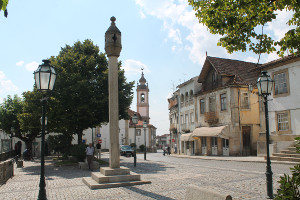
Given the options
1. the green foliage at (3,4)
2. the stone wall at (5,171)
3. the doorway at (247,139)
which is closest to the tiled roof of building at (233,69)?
the doorway at (247,139)

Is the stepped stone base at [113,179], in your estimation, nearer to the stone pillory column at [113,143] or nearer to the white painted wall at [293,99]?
the stone pillory column at [113,143]

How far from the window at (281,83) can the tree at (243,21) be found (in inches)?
594

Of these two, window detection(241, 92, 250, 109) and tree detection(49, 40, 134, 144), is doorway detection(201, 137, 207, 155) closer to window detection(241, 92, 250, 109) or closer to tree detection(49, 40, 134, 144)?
window detection(241, 92, 250, 109)

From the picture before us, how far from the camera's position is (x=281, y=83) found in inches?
908

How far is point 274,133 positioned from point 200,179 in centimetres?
1397

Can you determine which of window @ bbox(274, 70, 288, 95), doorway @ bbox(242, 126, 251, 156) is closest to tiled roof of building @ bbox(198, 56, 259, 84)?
doorway @ bbox(242, 126, 251, 156)

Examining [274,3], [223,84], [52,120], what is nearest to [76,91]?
[52,120]

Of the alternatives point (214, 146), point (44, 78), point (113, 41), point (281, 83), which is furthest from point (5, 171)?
point (214, 146)

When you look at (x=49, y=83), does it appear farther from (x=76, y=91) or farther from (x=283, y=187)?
(x=76, y=91)

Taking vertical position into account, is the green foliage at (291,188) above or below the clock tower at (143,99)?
below

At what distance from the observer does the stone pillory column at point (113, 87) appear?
1173 cm

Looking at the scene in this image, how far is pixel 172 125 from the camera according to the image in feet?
165

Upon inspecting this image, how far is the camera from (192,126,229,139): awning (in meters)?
31.0

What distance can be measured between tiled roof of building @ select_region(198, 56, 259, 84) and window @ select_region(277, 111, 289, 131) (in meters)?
8.61
